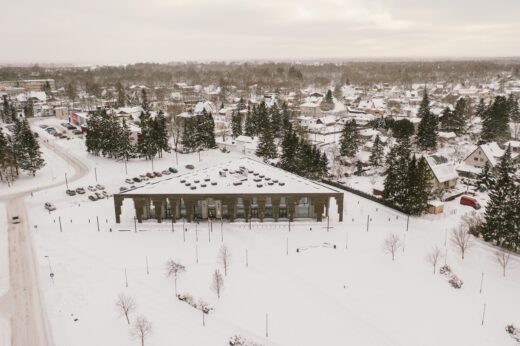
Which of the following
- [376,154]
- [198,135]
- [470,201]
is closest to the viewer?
[470,201]

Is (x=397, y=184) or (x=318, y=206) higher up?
(x=397, y=184)

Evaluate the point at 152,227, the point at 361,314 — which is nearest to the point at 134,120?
the point at 152,227

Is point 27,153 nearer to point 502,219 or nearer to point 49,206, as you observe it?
point 49,206

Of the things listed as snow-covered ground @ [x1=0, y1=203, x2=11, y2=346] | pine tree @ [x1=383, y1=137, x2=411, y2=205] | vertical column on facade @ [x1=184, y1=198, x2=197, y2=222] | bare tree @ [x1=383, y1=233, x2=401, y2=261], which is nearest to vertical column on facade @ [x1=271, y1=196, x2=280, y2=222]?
vertical column on facade @ [x1=184, y1=198, x2=197, y2=222]

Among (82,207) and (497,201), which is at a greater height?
(497,201)

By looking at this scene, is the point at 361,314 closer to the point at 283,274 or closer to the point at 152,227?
the point at 283,274

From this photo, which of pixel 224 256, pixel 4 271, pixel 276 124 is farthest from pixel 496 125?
pixel 4 271
